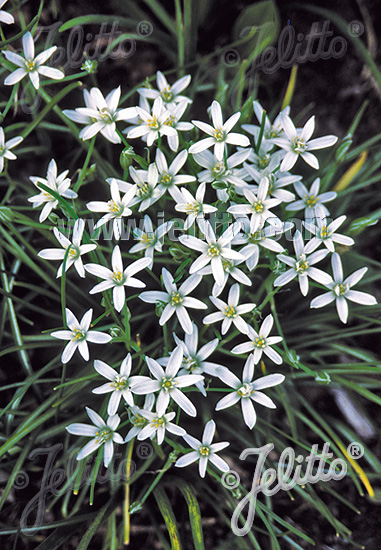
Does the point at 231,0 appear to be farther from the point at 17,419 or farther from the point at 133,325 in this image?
the point at 17,419

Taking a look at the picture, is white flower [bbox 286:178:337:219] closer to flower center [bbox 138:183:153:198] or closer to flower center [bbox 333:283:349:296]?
flower center [bbox 333:283:349:296]

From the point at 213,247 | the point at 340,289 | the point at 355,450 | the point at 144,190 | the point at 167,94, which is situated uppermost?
the point at 167,94

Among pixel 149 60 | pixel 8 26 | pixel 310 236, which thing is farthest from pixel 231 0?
pixel 310 236

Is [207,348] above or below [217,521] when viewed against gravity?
above

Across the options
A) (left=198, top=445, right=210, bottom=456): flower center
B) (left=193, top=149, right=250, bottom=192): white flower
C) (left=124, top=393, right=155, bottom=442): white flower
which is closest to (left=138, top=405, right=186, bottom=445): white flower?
(left=124, top=393, right=155, bottom=442): white flower

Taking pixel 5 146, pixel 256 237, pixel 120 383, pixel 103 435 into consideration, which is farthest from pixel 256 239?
pixel 5 146

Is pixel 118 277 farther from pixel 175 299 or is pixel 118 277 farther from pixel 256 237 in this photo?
pixel 256 237

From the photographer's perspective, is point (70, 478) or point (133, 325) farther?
point (133, 325)
